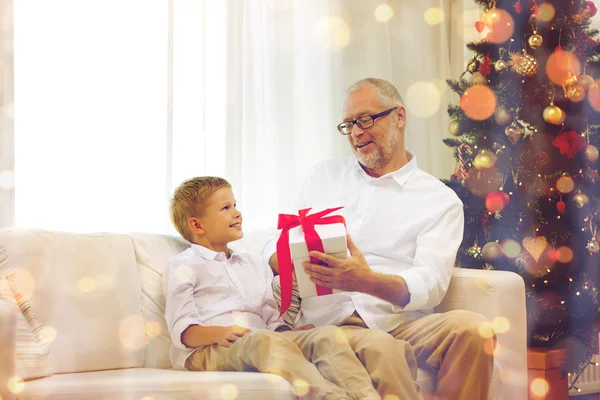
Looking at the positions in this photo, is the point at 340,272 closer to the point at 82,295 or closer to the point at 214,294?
the point at 214,294

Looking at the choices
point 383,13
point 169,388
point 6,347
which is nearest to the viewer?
point 6,347

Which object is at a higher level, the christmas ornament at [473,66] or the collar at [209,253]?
the christmas ornament at [473,66]

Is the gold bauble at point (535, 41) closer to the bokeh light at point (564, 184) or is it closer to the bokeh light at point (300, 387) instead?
the bokeh light at point (564, 184)

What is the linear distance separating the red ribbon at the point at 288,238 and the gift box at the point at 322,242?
1cm

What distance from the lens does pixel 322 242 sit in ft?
6.32

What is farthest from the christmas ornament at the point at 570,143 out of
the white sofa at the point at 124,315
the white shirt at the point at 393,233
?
the white sofa at the point at 124,315

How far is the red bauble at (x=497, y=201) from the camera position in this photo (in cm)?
293

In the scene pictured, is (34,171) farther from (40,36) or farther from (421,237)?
(421,237)

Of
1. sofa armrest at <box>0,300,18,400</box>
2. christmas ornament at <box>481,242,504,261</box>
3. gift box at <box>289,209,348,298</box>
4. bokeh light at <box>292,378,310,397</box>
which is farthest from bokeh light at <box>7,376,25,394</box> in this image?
christmas ornament at <box>481,242,504,261</box>

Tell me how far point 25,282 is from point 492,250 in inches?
72.2

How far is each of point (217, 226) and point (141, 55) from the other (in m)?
0.97

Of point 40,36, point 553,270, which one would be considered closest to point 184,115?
point 40,36

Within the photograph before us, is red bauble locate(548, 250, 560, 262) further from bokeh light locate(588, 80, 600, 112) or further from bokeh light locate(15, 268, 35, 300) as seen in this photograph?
bokeh light locate(15, 268, 35, 300)

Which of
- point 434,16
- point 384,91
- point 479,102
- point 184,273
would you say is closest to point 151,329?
point 184,273
